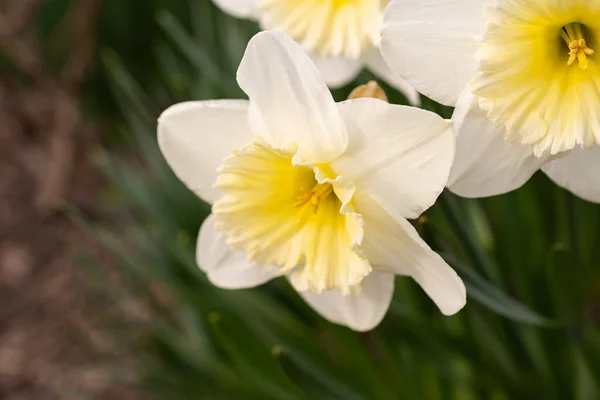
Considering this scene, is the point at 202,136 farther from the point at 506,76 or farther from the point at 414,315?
the point at 414,315

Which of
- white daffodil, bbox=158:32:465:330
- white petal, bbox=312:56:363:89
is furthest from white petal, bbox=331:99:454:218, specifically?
white petal, bbox=312:56:363:89

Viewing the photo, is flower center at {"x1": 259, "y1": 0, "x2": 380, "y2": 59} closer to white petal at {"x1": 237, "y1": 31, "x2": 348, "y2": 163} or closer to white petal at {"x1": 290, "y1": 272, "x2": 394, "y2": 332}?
white petal at {"x1": 237, "y1": 31, "x2": 348, "y2": 163}

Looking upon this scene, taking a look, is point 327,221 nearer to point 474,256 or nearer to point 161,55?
point 474,256

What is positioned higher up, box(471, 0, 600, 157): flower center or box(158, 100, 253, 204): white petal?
box(471, 0, 600, 157): flower center

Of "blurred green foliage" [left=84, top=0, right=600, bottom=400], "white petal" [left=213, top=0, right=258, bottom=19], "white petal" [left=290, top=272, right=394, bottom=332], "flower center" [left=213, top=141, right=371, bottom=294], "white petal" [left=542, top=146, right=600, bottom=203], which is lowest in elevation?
"blurred green foliage" [left=84, top=0, right=600, bottom=400]

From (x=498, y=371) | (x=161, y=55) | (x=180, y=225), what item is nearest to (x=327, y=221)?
(x=498, y=371)

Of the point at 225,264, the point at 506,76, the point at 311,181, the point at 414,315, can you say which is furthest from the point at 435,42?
the point at 414,315

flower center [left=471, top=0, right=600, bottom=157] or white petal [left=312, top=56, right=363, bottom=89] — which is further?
white petal [left=312, top=56, right=363, bottom=89]

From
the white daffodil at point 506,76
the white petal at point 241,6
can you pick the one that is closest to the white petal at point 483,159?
the white daffodil at point 506,76
